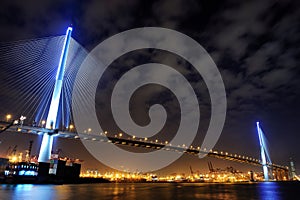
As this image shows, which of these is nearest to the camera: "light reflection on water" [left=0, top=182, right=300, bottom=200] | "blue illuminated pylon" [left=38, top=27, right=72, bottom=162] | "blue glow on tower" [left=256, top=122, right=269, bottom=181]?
"light reflection on water" [left=0, top=182, right=300, bottom=200]

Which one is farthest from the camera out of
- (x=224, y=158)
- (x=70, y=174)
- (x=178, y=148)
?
(x=224, y=158)

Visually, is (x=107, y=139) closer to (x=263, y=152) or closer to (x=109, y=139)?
(x=109, y=139)

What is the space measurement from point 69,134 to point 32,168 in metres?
9.97

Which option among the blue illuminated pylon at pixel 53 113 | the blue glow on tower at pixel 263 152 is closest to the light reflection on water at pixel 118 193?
the blue illuminated pylon at pixel 53 113

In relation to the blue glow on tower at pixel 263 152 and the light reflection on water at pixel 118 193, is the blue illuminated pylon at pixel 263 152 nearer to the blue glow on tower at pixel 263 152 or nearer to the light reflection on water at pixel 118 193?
the blue glow on tower at pixel 263 152

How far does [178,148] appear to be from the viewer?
234 ft

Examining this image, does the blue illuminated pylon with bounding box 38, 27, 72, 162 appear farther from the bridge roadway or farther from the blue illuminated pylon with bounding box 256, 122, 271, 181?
the blue illuminated pylon with bounding box 256, 122, 271, 181

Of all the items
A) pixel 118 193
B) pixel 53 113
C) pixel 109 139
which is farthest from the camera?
pixel 109 139

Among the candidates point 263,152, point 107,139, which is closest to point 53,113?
point 107,139

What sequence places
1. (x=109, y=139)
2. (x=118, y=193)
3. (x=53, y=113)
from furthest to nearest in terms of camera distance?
(x=109, y=139) → (x=53, y=113) → (x=118, y=193)

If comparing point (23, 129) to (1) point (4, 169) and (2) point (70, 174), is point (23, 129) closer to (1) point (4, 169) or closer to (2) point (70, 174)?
(1) point (4, 169)

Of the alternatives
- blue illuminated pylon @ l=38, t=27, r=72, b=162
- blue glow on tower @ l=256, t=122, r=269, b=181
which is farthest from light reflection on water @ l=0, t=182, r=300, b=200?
blue glow on tower @ l=256, t=122, r=269, b=181

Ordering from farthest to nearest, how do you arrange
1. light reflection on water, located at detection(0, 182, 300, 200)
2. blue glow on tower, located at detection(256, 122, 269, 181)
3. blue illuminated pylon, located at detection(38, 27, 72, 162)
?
blue glow on tower, located at detection(256, 122, 269, 181) < blue illuminated pylon, located at detection(38, 27, 72, 162) < light reflection on water, located at detection(0, 182, 300, 200)

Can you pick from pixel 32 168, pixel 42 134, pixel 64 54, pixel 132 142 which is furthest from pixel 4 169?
pixel 132 142
